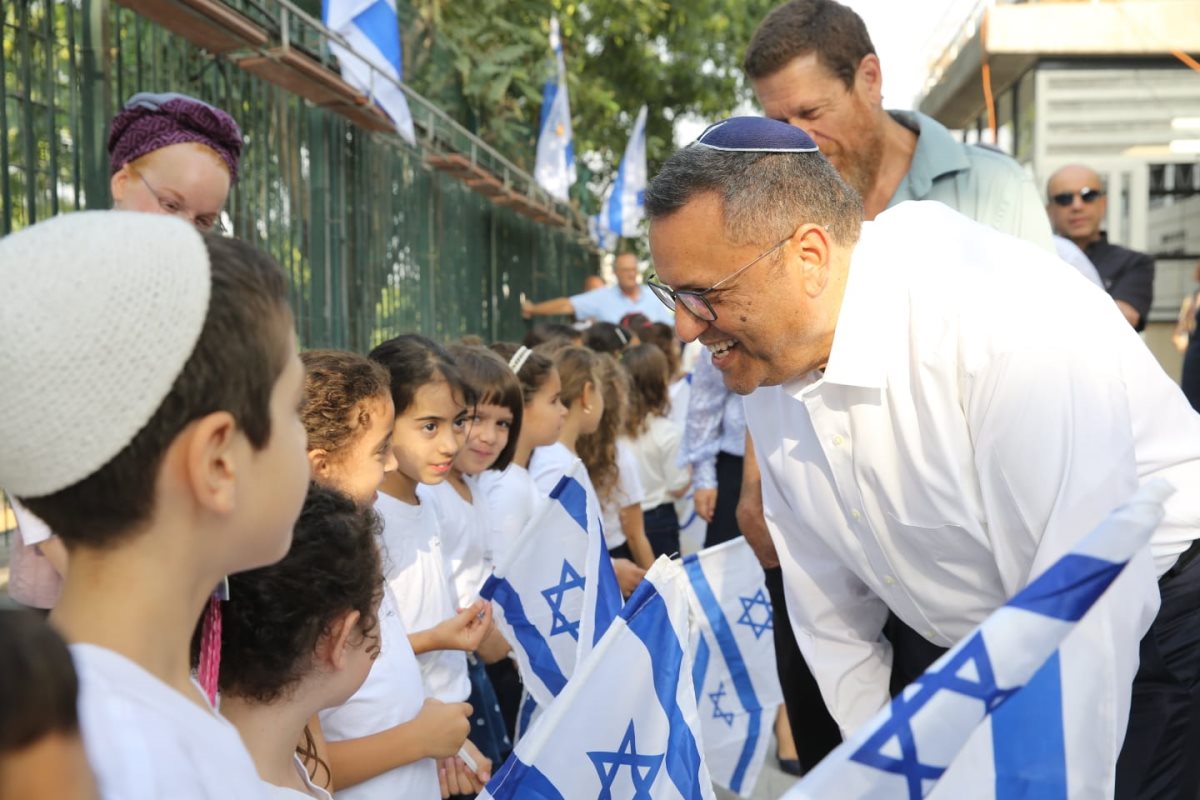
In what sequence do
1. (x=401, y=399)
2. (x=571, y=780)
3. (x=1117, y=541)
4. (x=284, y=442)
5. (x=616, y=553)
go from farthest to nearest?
(x=616, y=553)
(x=401, y=399)
(x=571, y=780)
(x=1117, y=541)
(x=284, y=442)

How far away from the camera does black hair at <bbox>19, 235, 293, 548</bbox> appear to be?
1.45 metres

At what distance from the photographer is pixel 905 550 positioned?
284 centimetres

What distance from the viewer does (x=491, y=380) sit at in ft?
15.2

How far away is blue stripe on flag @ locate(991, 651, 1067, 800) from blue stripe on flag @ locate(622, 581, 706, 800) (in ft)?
3.15

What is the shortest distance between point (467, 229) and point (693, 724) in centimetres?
897

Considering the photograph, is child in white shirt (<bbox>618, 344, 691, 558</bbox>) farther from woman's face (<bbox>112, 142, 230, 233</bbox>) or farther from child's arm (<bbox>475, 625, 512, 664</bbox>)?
woman's face (<bbox>112, 142, 230, 233</bbox>)

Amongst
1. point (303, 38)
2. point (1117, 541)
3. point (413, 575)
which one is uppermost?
point (303, 38)

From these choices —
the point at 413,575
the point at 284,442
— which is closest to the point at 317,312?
the point at 413,575

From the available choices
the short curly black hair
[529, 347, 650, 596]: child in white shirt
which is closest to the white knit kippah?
the short curly black hair

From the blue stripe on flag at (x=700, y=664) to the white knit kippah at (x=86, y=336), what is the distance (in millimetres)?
3698

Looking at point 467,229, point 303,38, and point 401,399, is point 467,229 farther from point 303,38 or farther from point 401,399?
point 401,399

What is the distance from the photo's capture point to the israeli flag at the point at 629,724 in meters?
2.54

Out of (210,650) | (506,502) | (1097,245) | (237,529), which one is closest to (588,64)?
(1097,245)

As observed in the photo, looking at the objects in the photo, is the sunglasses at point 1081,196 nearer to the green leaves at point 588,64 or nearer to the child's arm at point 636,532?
the child's arm at point 636,532
